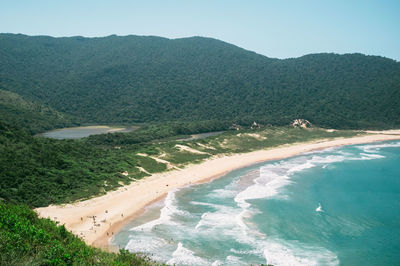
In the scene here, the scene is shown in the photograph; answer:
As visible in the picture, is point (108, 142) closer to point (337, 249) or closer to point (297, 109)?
point (337, 249)

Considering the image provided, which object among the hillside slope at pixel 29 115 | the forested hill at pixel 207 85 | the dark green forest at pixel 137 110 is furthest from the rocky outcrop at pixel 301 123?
the hillside slope at pixel 29 115

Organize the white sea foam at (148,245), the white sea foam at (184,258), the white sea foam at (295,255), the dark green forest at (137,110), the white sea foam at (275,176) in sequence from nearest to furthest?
the white sea foam at (184,258), the white sea foam at (295,255), the white sea foam at (148,245), the dark green forest at (137,110), the white sea foam at (275,176)

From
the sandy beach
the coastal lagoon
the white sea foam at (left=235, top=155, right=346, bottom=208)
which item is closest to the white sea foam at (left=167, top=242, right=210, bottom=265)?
the sandy beach

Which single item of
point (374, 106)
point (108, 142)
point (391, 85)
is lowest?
point (108, 142)

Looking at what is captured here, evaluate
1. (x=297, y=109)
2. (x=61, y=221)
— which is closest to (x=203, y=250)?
(x=61, y=221)

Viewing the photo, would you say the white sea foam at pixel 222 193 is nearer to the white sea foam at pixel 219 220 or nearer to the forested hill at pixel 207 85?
the white sea foam at pixel 219 220
